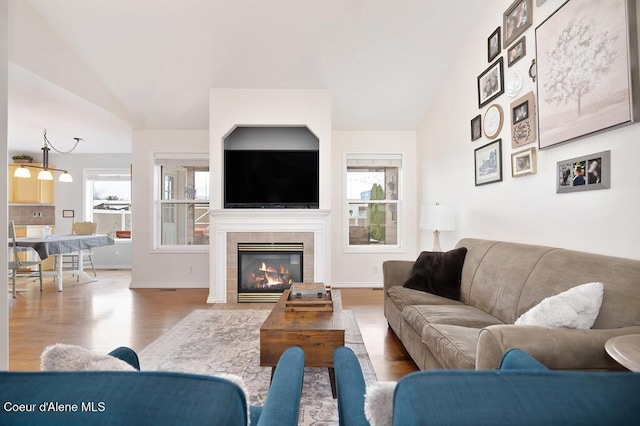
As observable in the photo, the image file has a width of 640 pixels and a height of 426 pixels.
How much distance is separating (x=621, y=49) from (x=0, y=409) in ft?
9.02

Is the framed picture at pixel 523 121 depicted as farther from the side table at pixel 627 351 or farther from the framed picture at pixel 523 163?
the side table at pixel 627 351

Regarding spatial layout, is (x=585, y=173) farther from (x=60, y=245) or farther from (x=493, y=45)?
(x=60, y=245)

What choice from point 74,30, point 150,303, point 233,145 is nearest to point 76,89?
point 74,30

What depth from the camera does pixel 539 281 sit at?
2.13 meters

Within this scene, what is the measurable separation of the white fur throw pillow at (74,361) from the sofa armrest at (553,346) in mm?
1274

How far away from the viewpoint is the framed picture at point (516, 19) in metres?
2.73

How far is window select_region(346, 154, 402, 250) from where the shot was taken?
5535mm

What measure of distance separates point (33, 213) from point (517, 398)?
8881mm

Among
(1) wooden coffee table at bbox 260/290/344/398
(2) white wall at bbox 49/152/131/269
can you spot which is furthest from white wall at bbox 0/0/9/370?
(2) white wall at bbox 49/152/131/269

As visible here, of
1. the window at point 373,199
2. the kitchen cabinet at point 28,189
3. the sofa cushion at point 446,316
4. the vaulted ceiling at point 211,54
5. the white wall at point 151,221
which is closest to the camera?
the sofa cushion at point 446,316

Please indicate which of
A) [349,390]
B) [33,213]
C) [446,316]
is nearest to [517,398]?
[349,390]

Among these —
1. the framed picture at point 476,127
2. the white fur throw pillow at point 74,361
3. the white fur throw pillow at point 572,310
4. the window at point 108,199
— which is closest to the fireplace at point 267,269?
the framed picture at point 476,127

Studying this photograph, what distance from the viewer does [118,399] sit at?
59 centimetres

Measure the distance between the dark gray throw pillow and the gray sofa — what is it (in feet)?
0.20
